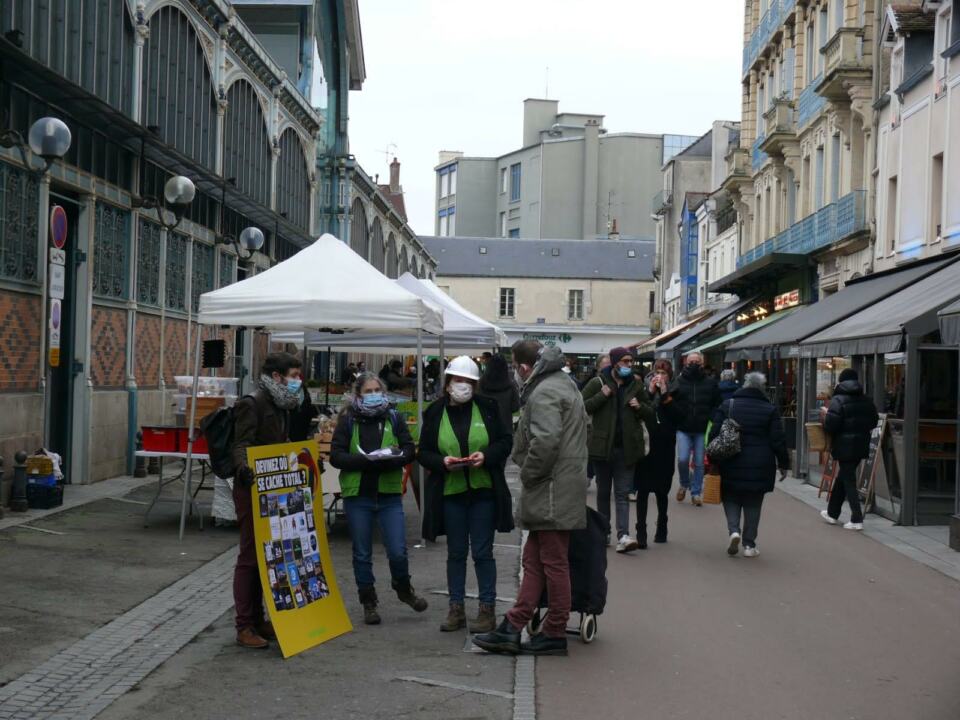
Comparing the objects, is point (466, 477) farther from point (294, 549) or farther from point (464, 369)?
point (294, 549)

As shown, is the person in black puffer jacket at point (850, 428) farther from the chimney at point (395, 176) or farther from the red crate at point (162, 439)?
the chimney at point (395, 176)

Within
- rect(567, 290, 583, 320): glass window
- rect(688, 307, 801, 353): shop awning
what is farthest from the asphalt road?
rect(567, 290, 583, 320): glass window

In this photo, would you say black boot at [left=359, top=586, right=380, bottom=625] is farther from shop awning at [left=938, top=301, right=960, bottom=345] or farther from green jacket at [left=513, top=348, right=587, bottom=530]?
shop awning at [left=938, top=301, right=960, bottom=345]

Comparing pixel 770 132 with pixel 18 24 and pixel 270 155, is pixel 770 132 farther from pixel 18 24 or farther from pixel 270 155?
pixel 18 24

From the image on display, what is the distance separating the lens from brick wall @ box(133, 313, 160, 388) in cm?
1727

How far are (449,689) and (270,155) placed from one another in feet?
66.7

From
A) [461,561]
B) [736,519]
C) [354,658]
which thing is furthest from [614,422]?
[354,658]

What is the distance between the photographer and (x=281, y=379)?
7820 mm

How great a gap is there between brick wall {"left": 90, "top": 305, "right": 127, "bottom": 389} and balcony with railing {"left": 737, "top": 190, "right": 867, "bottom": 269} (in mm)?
14572

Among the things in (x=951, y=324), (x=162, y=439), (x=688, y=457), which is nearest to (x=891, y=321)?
(x=688, y=457)

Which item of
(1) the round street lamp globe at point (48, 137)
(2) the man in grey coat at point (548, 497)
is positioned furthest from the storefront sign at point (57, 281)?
(2) the man in grey coat at point (548, 497)

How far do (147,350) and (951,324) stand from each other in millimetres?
10714

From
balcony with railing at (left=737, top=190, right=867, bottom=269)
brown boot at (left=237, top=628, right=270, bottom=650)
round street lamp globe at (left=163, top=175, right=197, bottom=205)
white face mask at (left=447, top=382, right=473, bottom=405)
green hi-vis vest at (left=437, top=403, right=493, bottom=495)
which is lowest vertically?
brown boot at (left=237, top=628, right=270, bottom=650)

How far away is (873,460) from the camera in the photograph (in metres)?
15.4
